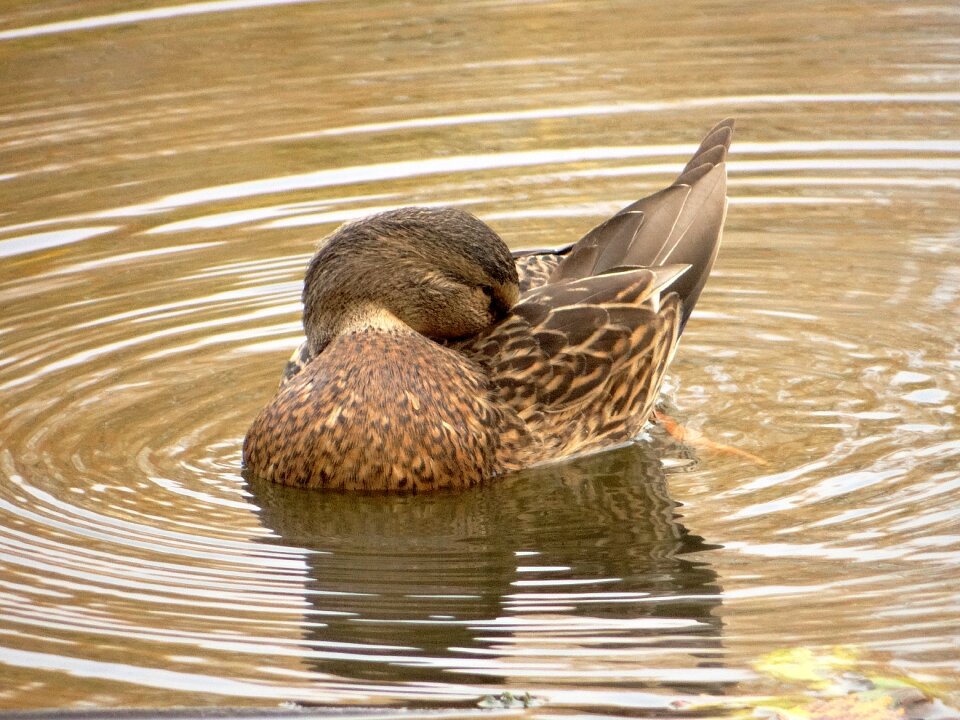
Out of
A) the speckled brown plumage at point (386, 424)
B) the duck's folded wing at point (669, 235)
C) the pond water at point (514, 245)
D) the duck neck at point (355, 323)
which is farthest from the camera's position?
the duck's folded wing at point (669, 235)

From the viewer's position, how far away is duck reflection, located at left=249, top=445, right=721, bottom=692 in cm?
488

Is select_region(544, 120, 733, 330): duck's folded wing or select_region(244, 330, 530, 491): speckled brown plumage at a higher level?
select_region(544, 120, 733, 330): duck's folded wing

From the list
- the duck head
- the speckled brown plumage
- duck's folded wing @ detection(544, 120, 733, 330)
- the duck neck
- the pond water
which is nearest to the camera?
the pond water

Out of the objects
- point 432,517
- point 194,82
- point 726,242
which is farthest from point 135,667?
point 194,82

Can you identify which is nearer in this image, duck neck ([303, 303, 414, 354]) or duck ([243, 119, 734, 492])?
duck ([243, 119, 734, 492])

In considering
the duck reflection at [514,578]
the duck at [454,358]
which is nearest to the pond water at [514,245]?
the duck reflection at [514,578]

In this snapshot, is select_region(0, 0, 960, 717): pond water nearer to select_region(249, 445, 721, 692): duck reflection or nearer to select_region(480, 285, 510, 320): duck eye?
select_region(249, 445, 721, 692): duck reflection

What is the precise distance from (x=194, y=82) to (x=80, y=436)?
603 centimetres

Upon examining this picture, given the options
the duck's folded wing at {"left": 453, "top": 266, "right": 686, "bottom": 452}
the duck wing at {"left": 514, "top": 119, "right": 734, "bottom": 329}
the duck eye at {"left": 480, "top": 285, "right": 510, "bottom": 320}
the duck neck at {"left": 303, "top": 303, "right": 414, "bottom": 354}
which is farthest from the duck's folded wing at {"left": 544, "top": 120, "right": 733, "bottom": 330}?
the duck neck at {"left": 303, "top": 303, "right": 414, "bottom": 354}

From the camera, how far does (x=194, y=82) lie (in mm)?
12672

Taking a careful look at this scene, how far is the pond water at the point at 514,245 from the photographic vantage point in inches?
196

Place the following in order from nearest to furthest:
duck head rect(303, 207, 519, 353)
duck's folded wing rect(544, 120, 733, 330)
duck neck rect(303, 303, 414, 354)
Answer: duck head rect(303, 207, 519, 353), duck neck rect(303, 303, 414, 354), duck's folded wing rect(544, 120, 733, 330)

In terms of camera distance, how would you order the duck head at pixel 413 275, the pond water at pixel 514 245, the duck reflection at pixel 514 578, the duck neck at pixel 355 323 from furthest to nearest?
the duck neck at pixel 355 323, the duck head at pixel 413 275, the pond water at pixel 514 245, the duck reflection at pixel 514 578

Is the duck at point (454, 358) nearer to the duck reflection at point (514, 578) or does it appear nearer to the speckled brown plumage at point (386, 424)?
the speckled brown plumage at point (386, 424)
